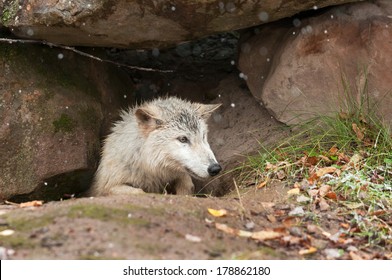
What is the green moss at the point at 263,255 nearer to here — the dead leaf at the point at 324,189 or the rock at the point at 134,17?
the dead leaf at the point at 324,189

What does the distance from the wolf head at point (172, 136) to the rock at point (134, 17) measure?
0.83 metres

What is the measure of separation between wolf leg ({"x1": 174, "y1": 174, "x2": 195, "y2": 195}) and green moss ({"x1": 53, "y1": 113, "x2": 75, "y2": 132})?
1416 millimetres

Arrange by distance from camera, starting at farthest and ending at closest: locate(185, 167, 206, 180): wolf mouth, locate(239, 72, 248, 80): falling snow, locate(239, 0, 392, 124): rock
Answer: locate(239, 72, 248, 80): falling snow
locate(239, 0, 392, 124): rock
locate(185, 167, 206, 180): wolf mouth

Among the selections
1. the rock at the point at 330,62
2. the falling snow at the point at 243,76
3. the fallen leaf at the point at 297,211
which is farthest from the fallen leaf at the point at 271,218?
the falling snow at the point at 243,76

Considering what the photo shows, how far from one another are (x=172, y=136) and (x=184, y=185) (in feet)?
2.39

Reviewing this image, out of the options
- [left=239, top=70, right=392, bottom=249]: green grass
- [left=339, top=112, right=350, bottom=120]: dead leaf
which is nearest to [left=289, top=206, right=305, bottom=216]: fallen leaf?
[left=239, top=70, right=392, bottom=249]: green grass

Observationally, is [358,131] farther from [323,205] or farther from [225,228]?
[225,228]

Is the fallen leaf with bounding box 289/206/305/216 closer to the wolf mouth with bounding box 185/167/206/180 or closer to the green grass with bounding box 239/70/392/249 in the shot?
the green grass with bounding box 239/70/392/249

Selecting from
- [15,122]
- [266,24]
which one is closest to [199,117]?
[266,24]

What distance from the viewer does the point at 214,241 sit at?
187 inches

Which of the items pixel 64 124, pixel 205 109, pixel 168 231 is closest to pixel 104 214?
pixel 168 231

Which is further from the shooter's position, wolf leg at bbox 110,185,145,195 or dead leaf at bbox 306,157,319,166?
wolf leg at bbox 110,185,145,195

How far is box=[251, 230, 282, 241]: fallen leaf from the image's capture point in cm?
491

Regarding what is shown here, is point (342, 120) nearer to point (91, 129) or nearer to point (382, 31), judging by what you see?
point (382, 31)
